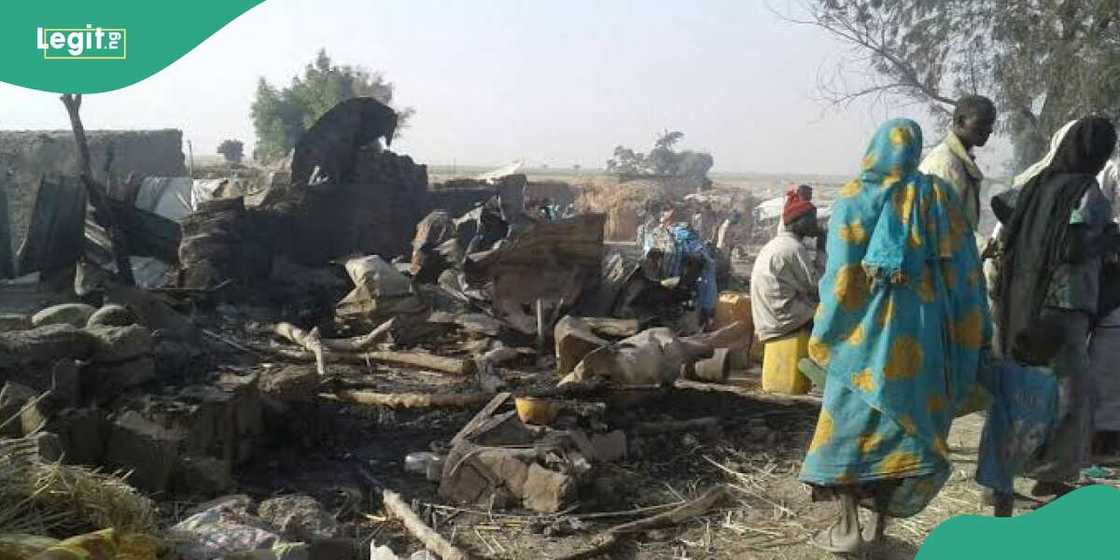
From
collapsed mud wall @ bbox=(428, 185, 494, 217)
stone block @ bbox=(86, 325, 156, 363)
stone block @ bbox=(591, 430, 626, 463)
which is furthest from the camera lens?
collapsed mud wall @ bbox=(428, 185, 494, 217)

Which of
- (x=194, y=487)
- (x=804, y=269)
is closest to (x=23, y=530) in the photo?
(x=194, y=487)

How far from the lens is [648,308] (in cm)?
981

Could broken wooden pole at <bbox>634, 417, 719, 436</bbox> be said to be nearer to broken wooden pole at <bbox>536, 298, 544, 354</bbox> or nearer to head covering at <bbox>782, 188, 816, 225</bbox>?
head covering at <bbox>782, 188, 816, 225</bbox>

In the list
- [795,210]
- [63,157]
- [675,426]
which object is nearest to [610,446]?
[675,426]

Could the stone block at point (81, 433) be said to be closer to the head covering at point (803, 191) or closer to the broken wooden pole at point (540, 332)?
the broken wooden pole at point (540, 332)

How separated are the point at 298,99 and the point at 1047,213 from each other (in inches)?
1563

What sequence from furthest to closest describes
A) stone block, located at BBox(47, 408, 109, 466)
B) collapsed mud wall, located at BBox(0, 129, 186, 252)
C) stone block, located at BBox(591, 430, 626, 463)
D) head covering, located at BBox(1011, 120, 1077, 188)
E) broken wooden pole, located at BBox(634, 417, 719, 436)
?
collapsed mud wall, located at BBox(0, 129, 186, 252) → broken wooden pole, located at BBox(634, 417, 719, 436) → stone block, located at BBox(591, 430, 626, 463) → head covering, located at BBox(1011, 120, 1077, 188) → stone block, located at BBox(47, 408, 109, 466)

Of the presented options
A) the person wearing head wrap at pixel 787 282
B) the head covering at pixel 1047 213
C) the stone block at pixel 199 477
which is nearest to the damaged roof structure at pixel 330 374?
the stone block at pixel 199 477

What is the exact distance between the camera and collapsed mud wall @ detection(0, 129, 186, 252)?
1566 centimetres

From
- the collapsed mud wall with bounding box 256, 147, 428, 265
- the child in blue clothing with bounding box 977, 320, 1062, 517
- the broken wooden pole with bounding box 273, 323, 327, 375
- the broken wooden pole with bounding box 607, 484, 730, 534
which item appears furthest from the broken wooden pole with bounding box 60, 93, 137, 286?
the child in blue clothing with bounding box 977, 320, 1062, 517

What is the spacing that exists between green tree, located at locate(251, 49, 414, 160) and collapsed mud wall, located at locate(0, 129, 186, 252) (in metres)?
13.1

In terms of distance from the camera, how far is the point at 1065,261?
459 centimetres

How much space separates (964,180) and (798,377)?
2399mm

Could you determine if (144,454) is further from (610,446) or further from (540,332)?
(540,332)
